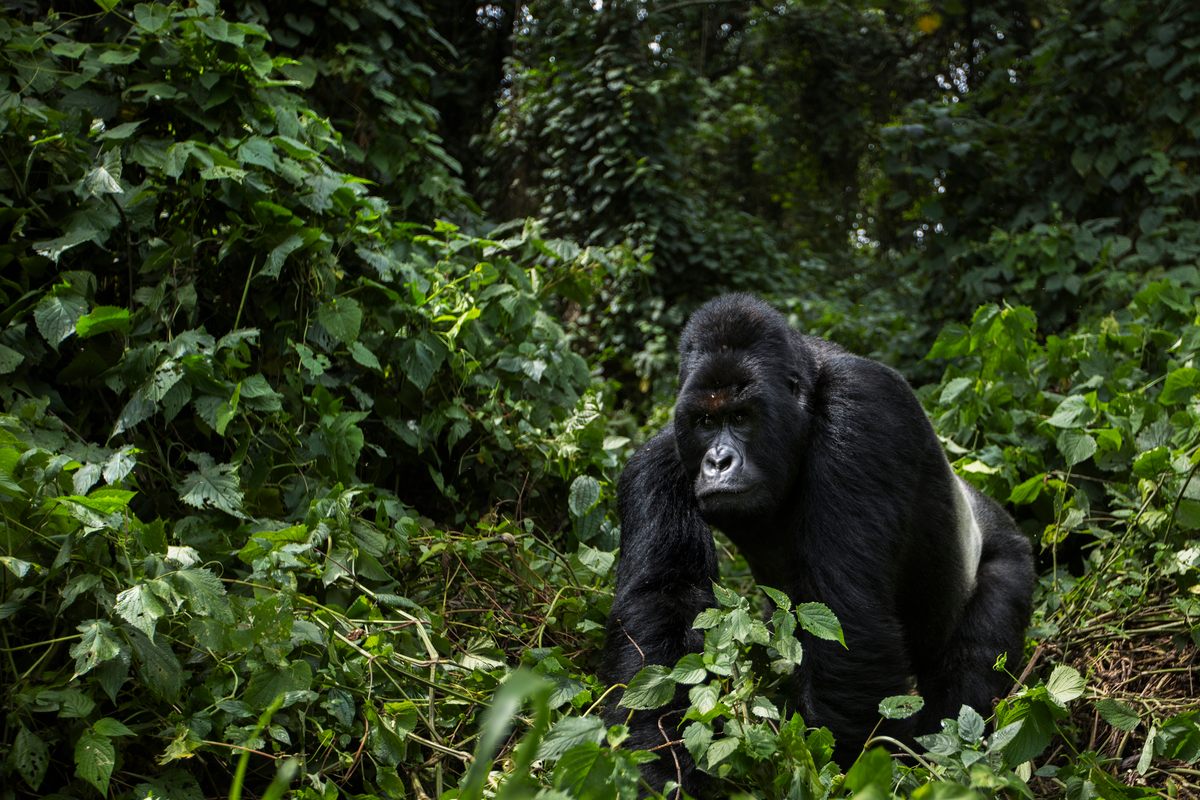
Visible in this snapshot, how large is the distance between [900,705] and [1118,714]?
66 centimetres

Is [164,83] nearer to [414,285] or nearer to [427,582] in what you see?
[414,285]

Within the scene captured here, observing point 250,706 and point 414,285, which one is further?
point 414,285

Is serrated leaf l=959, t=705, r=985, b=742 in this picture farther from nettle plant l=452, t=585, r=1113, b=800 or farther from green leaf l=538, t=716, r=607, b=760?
green leaf l=538, t=716, r=607, b=760

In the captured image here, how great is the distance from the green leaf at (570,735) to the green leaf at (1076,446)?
2503 mm

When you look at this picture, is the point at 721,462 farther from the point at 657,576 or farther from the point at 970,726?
the point at 970,726

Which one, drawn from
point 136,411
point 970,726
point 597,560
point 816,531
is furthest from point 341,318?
point 970,726

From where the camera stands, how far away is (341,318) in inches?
148

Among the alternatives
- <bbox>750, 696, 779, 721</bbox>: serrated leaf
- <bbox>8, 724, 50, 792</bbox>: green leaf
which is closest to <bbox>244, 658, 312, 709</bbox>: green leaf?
<bbox>8, 724, 50, 792</bbox>: green leaf

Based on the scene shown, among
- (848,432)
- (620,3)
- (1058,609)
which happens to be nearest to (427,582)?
(848,432)

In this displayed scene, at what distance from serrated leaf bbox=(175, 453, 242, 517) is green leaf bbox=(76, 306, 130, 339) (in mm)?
494

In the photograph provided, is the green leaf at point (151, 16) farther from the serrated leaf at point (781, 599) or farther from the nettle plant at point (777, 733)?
the serrated leaf at point (781, 599)

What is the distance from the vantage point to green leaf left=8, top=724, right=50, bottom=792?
230 centimetres

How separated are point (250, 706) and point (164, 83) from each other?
2425 mm

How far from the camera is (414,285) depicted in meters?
4.05
